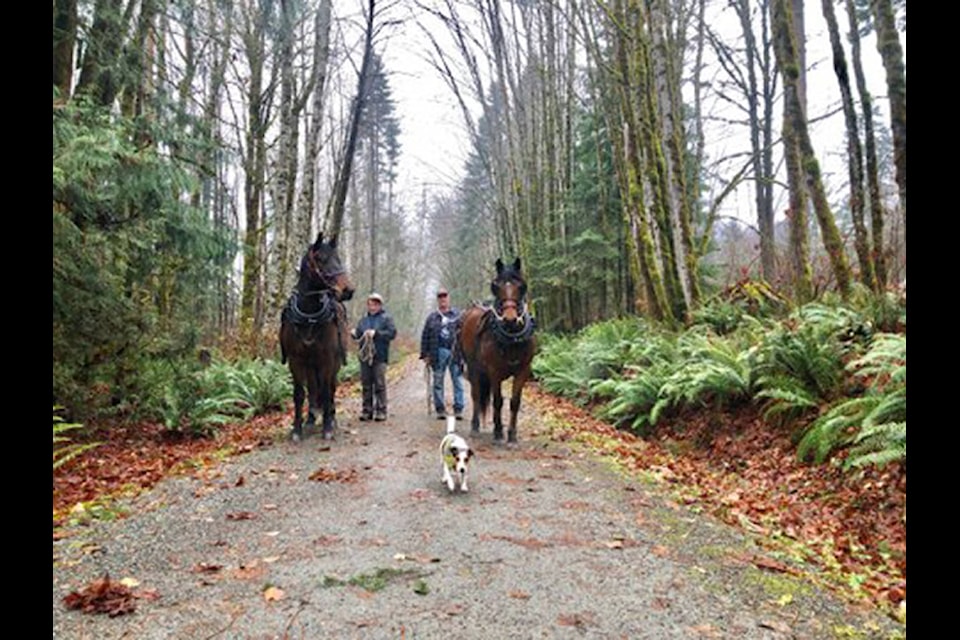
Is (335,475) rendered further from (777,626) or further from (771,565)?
(777,626)

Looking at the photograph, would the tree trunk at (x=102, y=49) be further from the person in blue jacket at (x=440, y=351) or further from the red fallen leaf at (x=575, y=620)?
the red fallen leaf at (x=575, y=620)

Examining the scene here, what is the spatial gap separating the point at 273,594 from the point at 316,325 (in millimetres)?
5192

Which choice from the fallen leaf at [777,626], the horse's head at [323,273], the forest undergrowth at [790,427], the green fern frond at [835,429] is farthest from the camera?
the horse's head at [323,273]

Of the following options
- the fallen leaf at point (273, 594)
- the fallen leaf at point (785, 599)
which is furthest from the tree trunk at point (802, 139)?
the fallen leaf at point (273, 594)

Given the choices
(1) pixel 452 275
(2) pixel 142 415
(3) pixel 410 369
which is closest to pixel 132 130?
(2) pixel 142 415

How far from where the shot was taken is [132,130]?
27.5 ft

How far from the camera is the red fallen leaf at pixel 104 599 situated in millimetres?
3391

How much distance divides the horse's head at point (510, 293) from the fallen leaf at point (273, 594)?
513 centimetres

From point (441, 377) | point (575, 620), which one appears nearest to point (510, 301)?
point (441, 377)

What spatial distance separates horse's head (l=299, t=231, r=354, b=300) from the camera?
27.1 ft

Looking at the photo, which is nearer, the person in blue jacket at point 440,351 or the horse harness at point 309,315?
the horse harness at point 309,315

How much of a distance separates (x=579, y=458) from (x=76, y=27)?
373 inches

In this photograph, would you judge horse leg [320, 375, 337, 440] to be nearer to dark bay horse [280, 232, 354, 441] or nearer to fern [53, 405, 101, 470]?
dark bay horse [280, 232, 354, 441]

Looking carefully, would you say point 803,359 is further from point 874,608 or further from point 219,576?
point 219,576
